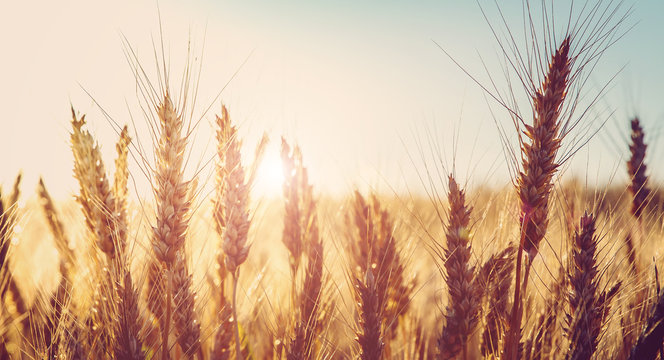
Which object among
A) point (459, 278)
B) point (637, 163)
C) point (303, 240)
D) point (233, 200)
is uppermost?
point (637, 163)

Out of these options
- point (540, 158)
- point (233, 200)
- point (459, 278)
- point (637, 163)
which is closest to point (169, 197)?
point (233, 200)

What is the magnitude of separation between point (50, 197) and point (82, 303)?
0.89 metres

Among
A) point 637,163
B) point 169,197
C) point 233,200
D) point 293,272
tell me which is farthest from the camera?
point 637,163

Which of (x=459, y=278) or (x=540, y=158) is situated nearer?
(x=540, y=158)

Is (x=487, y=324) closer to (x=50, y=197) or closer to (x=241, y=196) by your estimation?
Result: (x=241, y=196)

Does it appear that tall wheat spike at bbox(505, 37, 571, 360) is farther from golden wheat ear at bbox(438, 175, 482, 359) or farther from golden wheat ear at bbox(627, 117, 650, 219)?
golden wheat ear at bbox(627, 117, 650, 219)

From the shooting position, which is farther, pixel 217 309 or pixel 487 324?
pixel 217 309

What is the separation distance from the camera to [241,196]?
1.91m

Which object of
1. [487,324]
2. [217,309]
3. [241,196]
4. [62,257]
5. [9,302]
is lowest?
[487,324]

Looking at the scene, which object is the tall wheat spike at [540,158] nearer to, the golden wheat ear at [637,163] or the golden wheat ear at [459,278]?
the golden wheat ear at [459,278]

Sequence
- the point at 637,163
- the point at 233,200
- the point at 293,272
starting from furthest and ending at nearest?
1. the point at 637,163
2. the point at 293,272
3. the point at 233,200

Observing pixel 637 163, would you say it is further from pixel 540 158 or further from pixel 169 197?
pixel 169 197

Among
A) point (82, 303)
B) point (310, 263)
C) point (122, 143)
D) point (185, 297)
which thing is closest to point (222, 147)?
point (122, 143)

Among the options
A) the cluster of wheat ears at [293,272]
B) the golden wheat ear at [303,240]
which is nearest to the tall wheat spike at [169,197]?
the cluster of wheat ears at [293,272]
